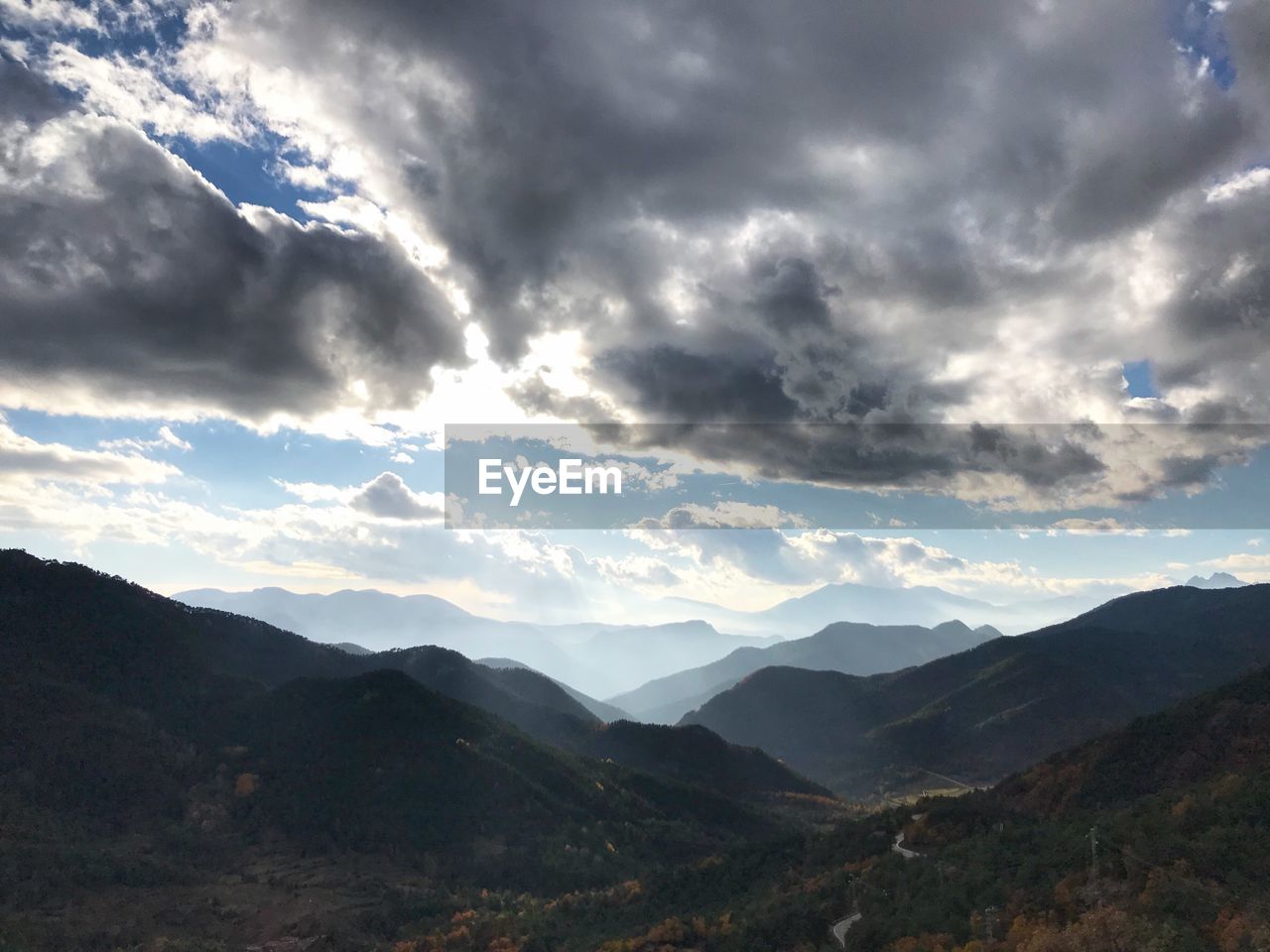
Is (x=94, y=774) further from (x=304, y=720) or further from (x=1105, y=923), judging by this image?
(x=1105, y=923)

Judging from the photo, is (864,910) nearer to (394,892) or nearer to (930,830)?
(930,830)

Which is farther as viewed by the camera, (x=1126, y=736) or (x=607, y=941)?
(x=1126, y=736)

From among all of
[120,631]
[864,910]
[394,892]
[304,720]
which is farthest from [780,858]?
[120,631]

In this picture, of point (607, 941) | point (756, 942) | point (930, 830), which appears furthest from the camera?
point (930, 830)

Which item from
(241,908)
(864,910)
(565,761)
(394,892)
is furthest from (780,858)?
(565,761)

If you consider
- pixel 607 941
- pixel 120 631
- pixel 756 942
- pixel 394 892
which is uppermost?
pixel 120 631

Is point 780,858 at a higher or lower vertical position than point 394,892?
higher

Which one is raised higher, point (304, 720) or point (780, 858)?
point (304, 720)

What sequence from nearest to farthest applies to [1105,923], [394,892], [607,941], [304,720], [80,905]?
[1105,923], [607,941], [80,905], [394,892], [304,720]

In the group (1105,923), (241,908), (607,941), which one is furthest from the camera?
(241,908)
